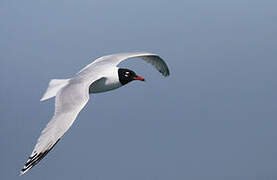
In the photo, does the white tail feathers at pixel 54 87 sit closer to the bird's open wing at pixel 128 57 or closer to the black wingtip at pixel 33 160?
the bird's open wing at pixel 128 57

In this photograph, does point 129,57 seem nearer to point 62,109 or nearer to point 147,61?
point 147,61

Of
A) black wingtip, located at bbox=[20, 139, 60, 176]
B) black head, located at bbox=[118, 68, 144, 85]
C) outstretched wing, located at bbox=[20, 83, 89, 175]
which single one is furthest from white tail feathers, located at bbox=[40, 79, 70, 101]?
black wingtip, located at bbox=[20, 139, 60, 176]

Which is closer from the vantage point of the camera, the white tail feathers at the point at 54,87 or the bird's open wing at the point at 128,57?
the white tail feathers at the point at 54,87

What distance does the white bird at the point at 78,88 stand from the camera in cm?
372

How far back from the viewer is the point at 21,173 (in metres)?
3.45

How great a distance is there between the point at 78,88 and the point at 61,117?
0.63 meters

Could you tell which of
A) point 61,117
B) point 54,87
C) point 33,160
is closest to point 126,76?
point 54,87

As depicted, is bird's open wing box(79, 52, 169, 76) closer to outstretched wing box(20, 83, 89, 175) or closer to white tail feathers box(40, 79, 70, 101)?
white tail feathers box(40, 79, 70, 101)

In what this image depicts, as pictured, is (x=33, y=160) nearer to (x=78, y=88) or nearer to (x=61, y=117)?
(x=61, y=117)

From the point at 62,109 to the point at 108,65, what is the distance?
1.49m

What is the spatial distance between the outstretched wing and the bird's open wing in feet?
3.00

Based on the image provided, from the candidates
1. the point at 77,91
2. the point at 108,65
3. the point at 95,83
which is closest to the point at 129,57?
the point at 108,65

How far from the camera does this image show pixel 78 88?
4.67 meters

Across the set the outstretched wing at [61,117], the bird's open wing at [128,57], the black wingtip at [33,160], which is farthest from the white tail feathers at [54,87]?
the black wingtip at [33,160]
